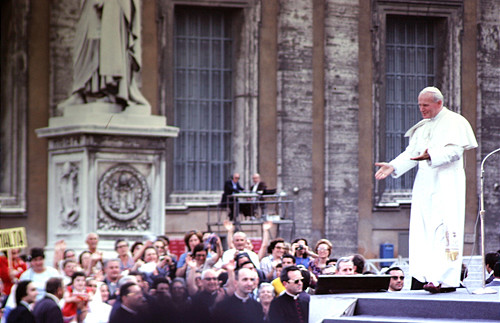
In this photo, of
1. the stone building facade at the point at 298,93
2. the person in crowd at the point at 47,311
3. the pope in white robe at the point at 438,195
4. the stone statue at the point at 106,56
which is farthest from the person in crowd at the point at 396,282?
the stone building facade at the point at 298,93

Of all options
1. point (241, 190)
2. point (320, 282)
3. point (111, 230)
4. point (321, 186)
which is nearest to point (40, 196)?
point (241, 190)

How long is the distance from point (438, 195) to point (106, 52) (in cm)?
624

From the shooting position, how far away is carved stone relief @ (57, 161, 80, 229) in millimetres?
15531

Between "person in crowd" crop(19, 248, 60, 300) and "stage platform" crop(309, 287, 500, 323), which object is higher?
"person in crowd" crop(19, 248, 60, 300)

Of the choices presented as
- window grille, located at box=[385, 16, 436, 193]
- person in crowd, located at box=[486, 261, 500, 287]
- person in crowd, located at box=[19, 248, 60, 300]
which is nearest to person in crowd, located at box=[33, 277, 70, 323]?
person in crowd, located at box=[19, 248, 60, 300]

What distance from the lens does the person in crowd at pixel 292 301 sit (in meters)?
9.20

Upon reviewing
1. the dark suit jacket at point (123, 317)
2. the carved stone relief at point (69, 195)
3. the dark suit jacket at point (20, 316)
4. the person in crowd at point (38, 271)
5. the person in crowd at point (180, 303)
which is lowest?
the dark suit jacket at point (20, 316)

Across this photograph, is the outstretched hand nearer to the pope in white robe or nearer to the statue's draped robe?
the pope in white robe

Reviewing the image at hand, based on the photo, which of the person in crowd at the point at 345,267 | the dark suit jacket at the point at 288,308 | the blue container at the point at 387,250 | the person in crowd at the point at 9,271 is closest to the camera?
the dark suit jacket at the point at 288,308

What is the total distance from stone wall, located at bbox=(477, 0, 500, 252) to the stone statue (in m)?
13.6

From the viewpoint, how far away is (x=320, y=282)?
11125mm

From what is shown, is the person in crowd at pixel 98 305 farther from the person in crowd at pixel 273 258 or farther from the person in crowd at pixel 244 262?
the person in crowd at pixel 273 258

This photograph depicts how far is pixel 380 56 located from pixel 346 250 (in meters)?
4.71

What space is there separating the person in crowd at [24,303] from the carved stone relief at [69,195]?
6534 millimetres
